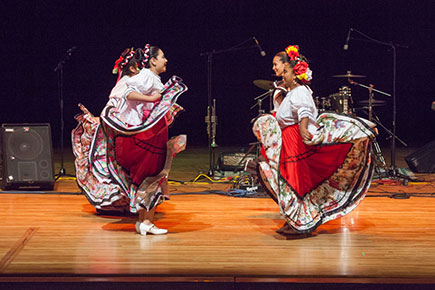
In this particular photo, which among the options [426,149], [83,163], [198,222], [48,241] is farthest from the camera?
[426,149]

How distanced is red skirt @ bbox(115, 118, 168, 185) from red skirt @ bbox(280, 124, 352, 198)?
A: 0.95m

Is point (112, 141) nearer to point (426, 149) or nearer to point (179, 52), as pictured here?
point (426, 149)

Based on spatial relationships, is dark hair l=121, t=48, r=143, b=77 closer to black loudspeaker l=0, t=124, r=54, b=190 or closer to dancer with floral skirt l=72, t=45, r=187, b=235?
dancer with floral skirt l=72, t=45, r=187, b=235

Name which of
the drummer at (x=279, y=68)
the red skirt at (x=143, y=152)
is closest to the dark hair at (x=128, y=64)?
the red skirt at (x=143, y=152)

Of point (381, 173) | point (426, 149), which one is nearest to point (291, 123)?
point (381, 173)

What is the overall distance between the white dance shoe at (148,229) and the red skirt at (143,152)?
1.11 ft

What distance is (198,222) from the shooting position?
4.86m

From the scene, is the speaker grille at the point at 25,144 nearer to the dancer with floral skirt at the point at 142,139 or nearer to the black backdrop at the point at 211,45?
the dancer with floral skirt at the point at 142,139

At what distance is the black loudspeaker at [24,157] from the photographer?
A: 626cm

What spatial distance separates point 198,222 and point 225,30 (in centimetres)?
563

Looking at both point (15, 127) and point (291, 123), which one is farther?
point (15, 127)

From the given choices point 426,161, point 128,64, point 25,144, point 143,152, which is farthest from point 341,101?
point 25,144

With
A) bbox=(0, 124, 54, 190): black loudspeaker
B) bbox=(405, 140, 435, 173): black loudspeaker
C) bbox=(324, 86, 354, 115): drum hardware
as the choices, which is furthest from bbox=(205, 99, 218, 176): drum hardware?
bbox=(405, 140, 435, 173): black loudspeaker

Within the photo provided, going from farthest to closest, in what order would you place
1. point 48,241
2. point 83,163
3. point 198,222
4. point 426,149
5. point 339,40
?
point 339,40
point 426,149
point 83,163
point 198,222
point 48,241
